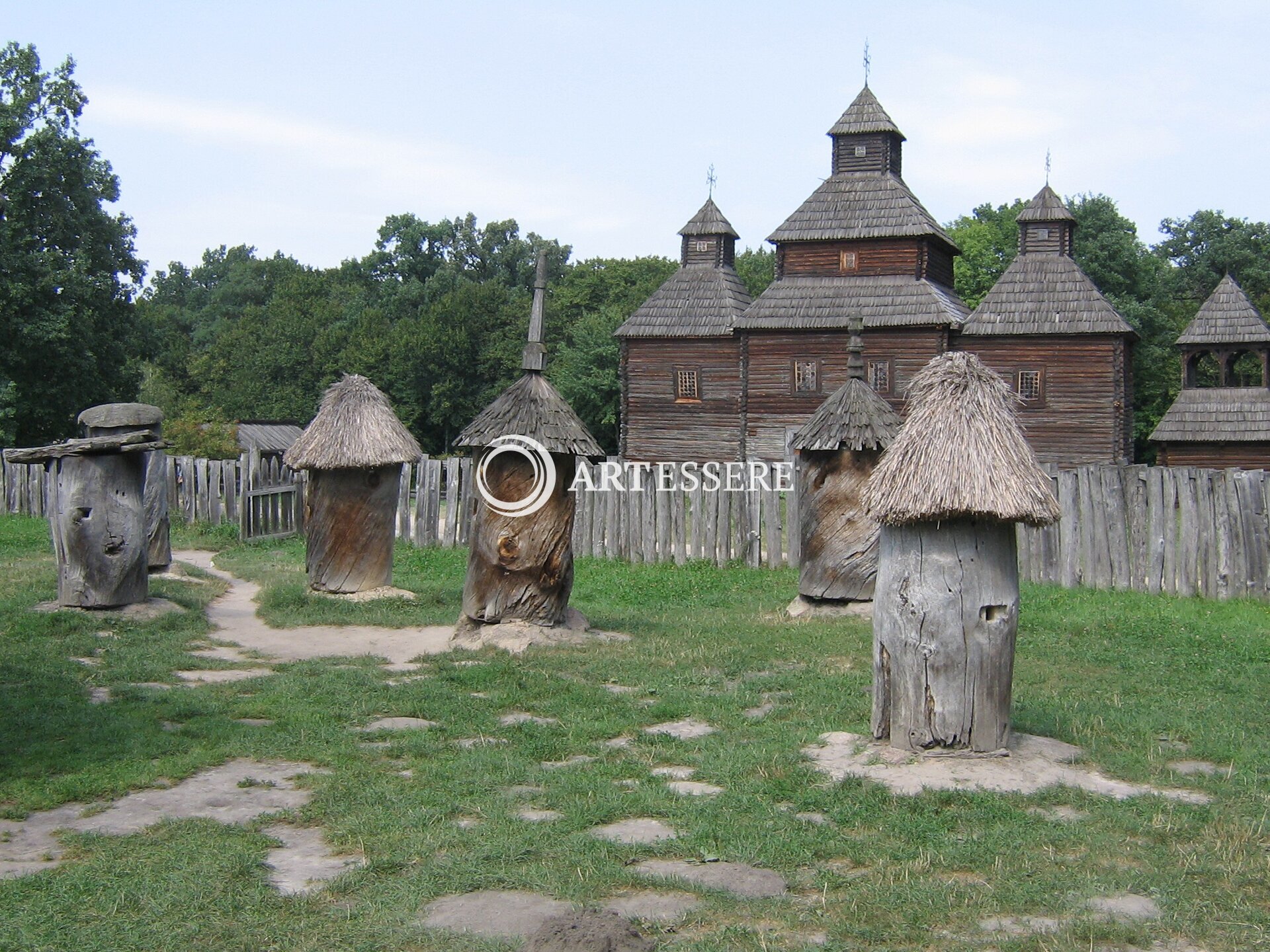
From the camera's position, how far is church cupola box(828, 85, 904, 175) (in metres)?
34.5

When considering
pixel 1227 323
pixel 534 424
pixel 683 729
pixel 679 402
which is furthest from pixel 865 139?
pixel 683 729

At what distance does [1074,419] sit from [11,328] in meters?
27.2

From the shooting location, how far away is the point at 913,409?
7.40 meters

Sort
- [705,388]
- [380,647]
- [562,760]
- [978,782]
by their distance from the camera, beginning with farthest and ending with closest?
[705,388] → [380,647] → [562,760] → [978,782]

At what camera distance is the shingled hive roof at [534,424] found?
11.1 m

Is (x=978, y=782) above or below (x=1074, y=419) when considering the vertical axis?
below

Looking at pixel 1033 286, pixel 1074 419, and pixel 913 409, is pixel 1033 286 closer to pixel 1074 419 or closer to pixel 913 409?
pixel 1074 419

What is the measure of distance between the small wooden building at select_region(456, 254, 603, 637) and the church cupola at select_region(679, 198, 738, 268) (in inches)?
1044

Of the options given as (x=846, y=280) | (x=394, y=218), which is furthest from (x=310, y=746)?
(x=394, y=218)

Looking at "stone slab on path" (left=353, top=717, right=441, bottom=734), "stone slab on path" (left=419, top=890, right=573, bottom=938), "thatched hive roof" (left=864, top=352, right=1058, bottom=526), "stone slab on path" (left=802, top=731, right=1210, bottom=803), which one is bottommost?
"stone slab on path" (left=419, top=890, right=573, bottom=938)

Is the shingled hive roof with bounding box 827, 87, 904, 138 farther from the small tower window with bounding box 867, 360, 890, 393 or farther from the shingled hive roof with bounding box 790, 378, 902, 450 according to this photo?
the shingled hive roof with bounding box 790, 378, 902, 450

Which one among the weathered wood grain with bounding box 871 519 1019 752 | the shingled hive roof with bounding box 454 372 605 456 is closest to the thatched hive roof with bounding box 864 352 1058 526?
the weathered wood grain with bounding box 871 519 1019 752

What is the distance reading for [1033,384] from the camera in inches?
1305

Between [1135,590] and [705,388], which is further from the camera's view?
[705,388]
